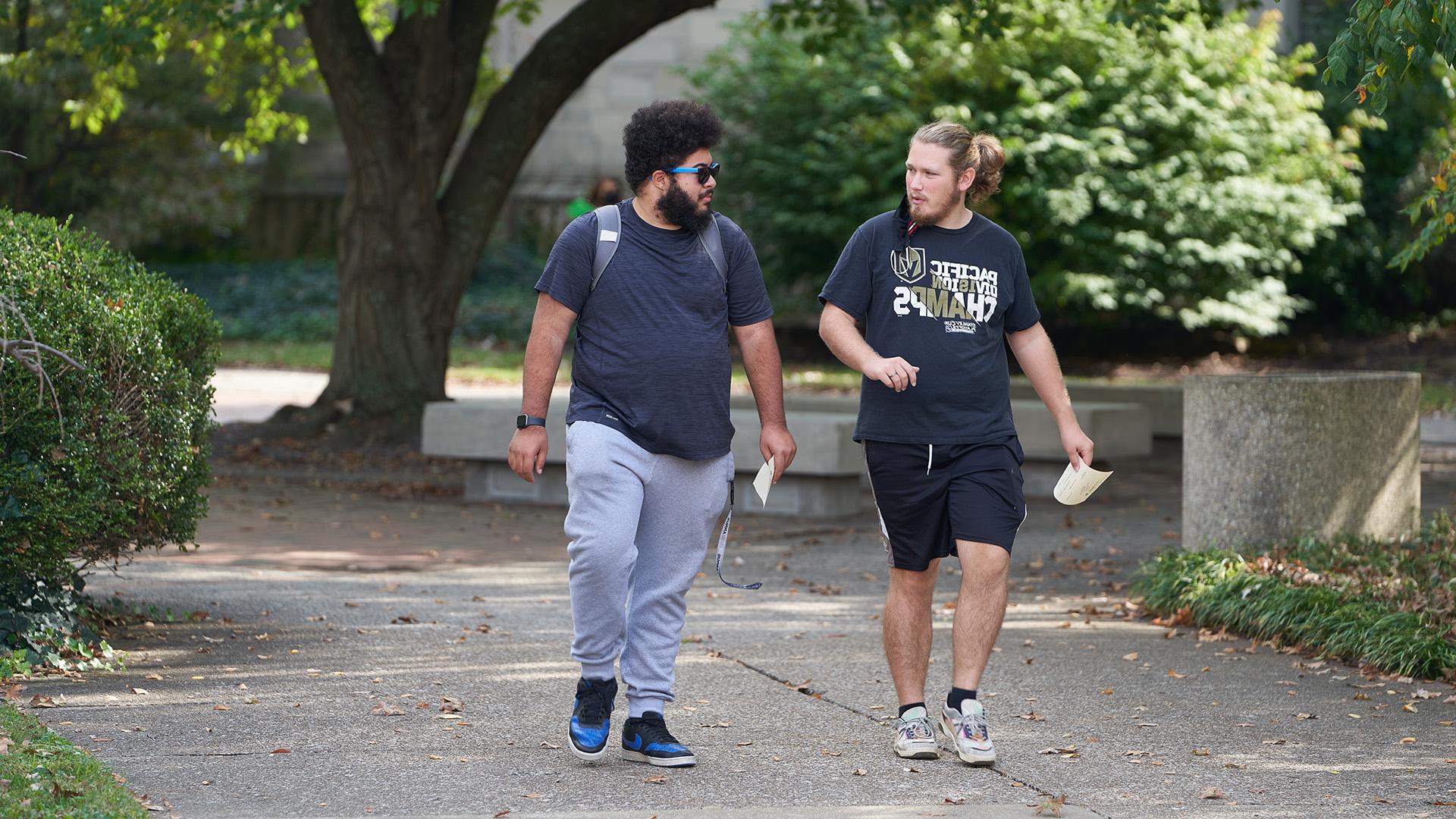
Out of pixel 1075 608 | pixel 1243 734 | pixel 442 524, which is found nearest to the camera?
pixel 1243 734

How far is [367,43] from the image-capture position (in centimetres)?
1268

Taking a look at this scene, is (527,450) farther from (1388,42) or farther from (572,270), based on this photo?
(1388,42)

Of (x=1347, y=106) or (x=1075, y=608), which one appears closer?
(x=1075, y=608)

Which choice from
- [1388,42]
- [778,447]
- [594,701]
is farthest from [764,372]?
[1388,42]

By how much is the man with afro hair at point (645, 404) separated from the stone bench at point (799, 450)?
5354mm

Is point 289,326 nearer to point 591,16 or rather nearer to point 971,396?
point 591,16

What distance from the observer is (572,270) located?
4656 mm

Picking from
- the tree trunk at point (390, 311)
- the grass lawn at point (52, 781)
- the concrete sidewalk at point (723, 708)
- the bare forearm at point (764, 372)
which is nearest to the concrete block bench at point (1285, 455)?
the concrete sidewalk at point (723, 708)

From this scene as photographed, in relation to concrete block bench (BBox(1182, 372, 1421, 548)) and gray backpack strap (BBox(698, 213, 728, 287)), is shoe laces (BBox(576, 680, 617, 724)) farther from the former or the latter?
concrete block bench (BBox(1182, 372, 1421, 548))

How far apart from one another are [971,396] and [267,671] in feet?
8.85

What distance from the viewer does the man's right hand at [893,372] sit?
15.2ft

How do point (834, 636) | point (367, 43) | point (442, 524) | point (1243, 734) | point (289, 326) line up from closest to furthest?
point (1243, 734) < point (834, 636) < point (442, 524) < point (367, 43) < point (289, 326)

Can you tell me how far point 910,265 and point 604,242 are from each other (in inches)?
35.1

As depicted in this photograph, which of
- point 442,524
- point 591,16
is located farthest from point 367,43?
point 442,524
